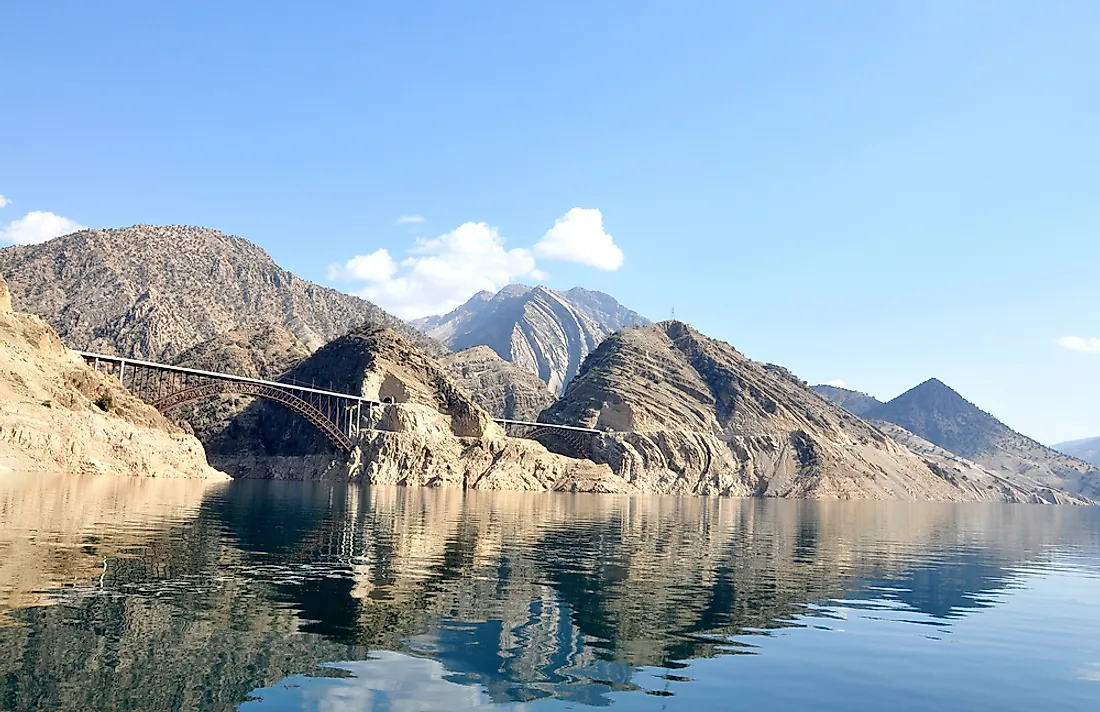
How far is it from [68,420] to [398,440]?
65406 millimetres

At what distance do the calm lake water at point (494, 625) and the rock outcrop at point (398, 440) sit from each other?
104264mm

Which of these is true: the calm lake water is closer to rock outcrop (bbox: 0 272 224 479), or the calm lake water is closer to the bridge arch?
rock outcrop (bbox: 0 272 224 479)

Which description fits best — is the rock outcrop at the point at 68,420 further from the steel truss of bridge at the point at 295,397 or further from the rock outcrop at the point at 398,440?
the rock outcrop at the point at 398,440

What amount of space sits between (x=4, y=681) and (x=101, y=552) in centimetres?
1866

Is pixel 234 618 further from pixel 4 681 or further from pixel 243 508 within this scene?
pixel 243 508

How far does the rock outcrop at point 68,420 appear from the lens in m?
86.4

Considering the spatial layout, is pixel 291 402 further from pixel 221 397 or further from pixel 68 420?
pixel 68 420

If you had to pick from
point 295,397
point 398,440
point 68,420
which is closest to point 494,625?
point 68,420

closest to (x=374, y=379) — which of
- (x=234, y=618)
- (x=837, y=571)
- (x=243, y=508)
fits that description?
(x=243, y=508)

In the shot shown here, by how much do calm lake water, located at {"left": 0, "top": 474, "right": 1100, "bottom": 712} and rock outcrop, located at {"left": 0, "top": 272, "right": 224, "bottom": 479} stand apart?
156 ft

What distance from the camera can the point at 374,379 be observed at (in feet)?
545

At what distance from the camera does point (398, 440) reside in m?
151

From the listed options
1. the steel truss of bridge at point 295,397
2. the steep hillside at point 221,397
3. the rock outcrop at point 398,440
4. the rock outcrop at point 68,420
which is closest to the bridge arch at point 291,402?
the steel truss of bridge at point 295,397

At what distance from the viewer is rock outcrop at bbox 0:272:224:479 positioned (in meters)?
86.4
